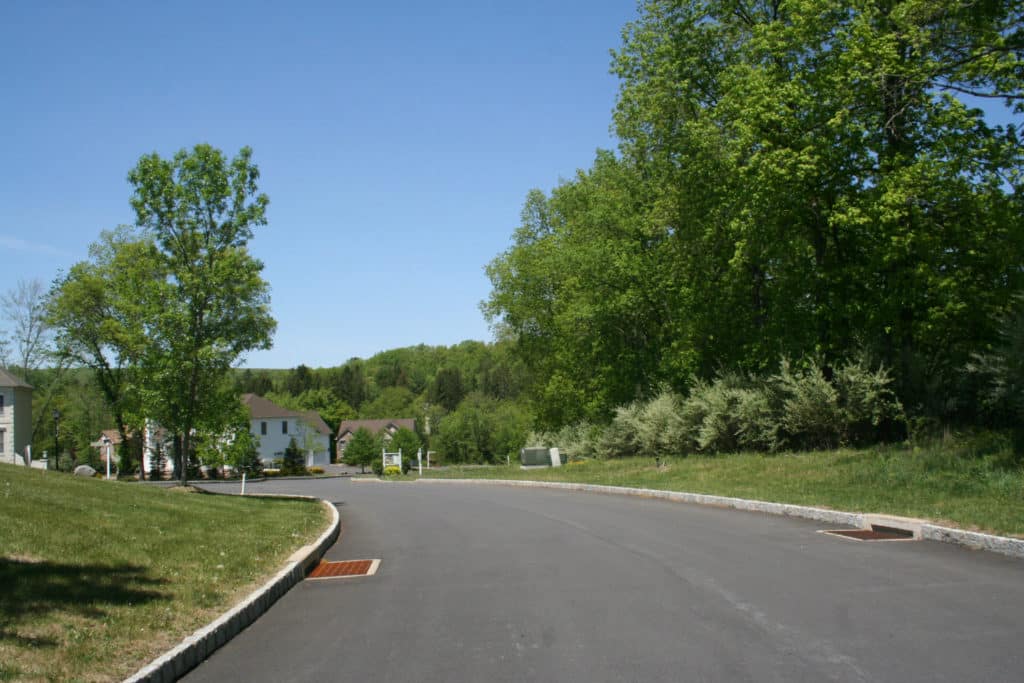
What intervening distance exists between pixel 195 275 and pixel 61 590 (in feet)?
69.2

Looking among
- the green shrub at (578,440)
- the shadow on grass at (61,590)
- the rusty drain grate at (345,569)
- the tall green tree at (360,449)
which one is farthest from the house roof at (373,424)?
the shadow on grass at (61,590)

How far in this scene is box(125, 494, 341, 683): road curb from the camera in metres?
6.01

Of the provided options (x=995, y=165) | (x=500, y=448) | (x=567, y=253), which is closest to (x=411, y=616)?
(x=995, y=165)

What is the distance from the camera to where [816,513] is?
14.6 meters

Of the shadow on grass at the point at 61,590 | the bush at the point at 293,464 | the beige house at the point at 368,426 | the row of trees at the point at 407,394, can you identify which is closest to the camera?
the shadow on grass at the point at 61,590

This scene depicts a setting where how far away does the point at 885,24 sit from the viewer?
882 inches

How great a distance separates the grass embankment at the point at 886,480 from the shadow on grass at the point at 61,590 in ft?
34.2

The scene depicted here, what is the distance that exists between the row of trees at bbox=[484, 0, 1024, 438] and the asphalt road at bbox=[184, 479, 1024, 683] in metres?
11.9

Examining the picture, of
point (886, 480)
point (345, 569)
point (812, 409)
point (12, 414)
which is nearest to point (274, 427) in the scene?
point (12, 414)

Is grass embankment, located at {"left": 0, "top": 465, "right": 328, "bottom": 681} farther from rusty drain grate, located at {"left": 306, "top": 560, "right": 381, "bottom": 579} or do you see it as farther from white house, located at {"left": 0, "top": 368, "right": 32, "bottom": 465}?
white house, located at {"left": 0, "top": 368, "right": 32, "bottom": 465}

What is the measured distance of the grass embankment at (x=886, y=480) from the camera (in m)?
13.0

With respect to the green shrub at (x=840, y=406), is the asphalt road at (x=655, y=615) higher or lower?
lower

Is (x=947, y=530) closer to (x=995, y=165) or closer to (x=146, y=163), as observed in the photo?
(x=995, y=165)

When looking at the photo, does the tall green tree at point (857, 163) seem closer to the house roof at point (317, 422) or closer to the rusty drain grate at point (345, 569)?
the rusty drain grate at point (345, 569)
